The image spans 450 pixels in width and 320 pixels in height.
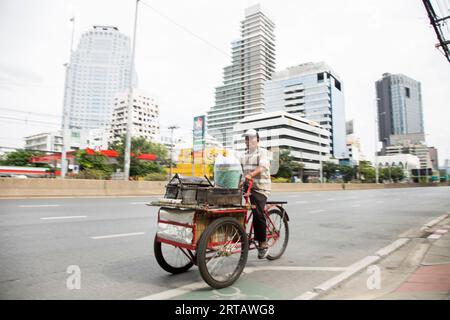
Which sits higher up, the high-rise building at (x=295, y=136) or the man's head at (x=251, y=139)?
the high-rise building at (x=295, y=136)

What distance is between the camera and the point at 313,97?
117m

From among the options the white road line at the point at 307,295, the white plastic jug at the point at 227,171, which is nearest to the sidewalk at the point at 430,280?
the white road line at the point at 307,295

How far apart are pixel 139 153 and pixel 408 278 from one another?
164 feet

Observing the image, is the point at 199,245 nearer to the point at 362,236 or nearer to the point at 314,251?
the point at 314,251

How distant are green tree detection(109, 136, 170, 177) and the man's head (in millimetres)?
36274

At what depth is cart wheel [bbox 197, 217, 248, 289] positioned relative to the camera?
2977mm

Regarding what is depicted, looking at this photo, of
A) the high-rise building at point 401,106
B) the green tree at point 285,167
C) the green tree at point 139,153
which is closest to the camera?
the green tree at point 139,153

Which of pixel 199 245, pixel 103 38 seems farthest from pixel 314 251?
pixel 103 38

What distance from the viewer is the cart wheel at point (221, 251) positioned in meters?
2.98

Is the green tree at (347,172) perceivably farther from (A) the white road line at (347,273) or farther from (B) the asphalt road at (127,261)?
(A) the white road line at (347,273)

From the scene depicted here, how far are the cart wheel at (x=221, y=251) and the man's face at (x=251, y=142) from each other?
1.20 m

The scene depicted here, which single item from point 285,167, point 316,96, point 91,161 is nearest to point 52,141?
point 91,161

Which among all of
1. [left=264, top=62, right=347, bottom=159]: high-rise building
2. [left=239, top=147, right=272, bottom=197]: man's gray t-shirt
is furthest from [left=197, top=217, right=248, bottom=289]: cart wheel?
[left=264, top=62, right=347, bottom=159]: high-rise building
